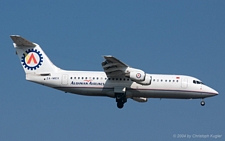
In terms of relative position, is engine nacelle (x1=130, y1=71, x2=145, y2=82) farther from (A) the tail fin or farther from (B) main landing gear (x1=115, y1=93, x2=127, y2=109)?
(A) the tail fin

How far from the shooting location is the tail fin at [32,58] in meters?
25.0

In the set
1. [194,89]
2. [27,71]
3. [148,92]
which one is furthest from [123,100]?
[27,71]

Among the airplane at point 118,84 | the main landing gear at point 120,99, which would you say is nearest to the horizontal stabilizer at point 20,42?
the airplane at point 118,84

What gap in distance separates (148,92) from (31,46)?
9.27 meters

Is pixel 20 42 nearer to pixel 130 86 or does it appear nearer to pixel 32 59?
pixel 32 59

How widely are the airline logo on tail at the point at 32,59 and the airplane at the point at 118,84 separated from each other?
0.74 ft

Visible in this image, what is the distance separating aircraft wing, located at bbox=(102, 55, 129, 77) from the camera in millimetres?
22383

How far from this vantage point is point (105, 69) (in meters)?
23.4

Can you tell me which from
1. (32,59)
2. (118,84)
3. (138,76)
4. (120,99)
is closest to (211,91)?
(138,76)

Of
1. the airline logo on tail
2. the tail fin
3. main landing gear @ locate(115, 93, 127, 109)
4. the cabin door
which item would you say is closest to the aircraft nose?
the cabin door

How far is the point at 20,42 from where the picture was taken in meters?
24.9

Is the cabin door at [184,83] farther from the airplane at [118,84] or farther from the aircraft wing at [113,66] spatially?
the aircraft wing at [113,66]

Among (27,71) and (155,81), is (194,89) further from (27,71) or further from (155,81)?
(27,71)

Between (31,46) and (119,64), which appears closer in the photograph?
(119,64)
